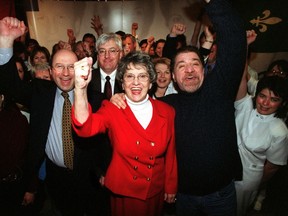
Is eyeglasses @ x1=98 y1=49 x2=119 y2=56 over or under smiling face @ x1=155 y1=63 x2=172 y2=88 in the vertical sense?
over

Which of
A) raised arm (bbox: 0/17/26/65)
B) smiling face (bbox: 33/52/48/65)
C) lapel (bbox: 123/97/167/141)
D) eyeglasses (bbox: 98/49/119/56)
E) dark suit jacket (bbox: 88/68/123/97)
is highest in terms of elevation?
raised arm (bbox: 0/17/26/65)

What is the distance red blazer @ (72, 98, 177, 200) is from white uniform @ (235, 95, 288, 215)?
93 cm

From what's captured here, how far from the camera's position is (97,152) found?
8.55 feet

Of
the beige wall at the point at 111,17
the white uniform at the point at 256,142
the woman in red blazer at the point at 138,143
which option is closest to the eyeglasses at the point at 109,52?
the woman in red blazer at the point at 138,143

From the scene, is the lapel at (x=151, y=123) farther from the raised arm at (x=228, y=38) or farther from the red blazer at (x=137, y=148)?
the raised arm at (x=228, y=38)

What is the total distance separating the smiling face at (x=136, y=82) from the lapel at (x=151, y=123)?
0.13 m

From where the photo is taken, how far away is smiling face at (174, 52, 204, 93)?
89.5 inches

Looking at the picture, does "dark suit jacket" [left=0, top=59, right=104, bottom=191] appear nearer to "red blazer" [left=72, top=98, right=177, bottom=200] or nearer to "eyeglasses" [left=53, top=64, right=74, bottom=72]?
"eyeglasses" [left=53, top=64, right=74, bottom=72]

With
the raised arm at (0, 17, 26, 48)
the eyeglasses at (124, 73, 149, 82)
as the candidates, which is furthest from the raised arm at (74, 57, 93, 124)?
the raised arm at (0, 17, 26, 48)

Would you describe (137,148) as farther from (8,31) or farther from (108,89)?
(8,31)

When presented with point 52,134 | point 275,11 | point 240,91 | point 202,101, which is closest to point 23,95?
point 52,134

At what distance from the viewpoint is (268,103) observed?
263cm

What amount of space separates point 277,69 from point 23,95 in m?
3.90

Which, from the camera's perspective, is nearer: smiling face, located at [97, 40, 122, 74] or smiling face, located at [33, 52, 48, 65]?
smiling face, located at [97, 40, 122, 74]
